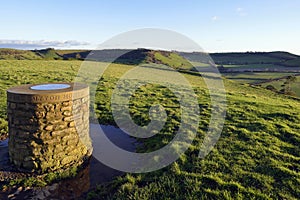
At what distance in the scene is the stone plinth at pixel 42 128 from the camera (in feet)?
24.1

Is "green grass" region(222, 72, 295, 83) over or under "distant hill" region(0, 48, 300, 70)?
under

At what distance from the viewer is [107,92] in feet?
64.4

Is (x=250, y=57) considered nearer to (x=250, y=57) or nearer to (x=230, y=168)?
(x=250, y=57)

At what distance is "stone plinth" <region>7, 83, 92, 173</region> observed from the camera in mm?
7355

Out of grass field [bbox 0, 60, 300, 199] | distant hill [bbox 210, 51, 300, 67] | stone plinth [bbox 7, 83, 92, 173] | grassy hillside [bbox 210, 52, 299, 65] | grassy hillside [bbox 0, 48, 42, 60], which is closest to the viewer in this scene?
grass field [bbox 0, 60, 300, 199]

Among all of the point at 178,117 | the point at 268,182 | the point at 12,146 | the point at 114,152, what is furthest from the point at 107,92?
the point at 268,182

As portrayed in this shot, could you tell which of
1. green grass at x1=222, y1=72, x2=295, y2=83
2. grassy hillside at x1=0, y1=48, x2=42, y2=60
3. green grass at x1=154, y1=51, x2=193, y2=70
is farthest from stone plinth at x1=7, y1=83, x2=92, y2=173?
green grass at x1=154, y1=51, x2=193, y2=70

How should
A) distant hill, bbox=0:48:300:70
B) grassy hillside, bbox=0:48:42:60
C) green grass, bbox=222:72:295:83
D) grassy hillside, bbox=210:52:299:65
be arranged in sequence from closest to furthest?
green grass, bbox=222:72:295:83, grassy hillside, bbox=0:48:42:60, distant hill, bbox=0:48:300:70, grassy hillside, bbox=210:52:299:65

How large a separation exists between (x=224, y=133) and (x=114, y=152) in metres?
5.13

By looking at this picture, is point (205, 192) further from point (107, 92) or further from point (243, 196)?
point (107, 92)

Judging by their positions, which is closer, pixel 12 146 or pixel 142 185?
pixel 142 185

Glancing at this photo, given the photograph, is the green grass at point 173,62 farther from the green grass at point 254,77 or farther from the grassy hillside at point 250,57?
the green grass at point 254,77

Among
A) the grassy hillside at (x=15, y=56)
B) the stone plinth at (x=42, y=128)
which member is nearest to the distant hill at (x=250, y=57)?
the grassy hillside at (x=15, y=56)

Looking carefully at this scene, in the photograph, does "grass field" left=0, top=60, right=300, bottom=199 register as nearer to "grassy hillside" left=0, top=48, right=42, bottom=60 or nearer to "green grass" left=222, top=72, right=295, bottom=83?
"green grass" left=222, top=72, right=295, bottom=83
